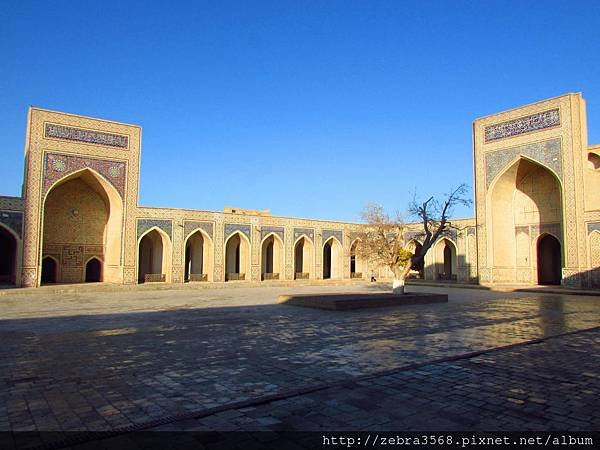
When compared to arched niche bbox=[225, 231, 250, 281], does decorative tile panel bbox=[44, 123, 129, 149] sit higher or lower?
higher

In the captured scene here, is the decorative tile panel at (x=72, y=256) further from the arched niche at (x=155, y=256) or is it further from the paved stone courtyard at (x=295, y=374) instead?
the paved stone courtyard at (x=295, y=374)

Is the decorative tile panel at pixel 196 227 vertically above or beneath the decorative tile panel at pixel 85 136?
beneath

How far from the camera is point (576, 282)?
18.9 meters

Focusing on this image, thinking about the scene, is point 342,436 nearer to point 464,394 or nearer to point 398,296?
point 464,394

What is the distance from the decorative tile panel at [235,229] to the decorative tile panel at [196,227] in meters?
0.85

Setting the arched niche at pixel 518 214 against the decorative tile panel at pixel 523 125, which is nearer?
the decorative tile panel at pixel 523 125

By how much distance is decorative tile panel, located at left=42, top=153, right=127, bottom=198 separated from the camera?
19.4 metres

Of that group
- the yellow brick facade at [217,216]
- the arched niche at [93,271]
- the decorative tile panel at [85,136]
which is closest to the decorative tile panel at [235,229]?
the yellow brick facade at [217,216]

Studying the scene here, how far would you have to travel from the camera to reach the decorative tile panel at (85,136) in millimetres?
19500

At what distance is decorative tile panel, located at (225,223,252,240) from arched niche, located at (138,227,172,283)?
10.5 ft

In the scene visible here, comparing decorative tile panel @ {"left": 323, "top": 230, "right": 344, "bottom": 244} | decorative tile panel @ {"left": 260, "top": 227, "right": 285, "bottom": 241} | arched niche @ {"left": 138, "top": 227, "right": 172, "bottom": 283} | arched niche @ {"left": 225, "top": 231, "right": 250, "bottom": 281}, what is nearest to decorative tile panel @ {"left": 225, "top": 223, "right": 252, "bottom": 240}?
arched niche @ {"left": 225, "top": 231, "right": 250, "bottom": 281}

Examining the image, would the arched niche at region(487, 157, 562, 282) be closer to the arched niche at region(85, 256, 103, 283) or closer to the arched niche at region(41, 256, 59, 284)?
the arched niche at region(85, 256, 103, 283)

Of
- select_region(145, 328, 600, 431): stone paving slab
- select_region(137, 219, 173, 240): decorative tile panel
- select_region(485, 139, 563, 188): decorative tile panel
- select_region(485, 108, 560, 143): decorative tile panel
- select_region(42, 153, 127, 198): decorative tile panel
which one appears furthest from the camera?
select_region(137, 219, 173, 240): decorative tile panel

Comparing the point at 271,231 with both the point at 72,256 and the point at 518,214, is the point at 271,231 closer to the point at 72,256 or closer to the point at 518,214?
the point at 72,256
